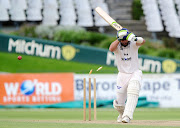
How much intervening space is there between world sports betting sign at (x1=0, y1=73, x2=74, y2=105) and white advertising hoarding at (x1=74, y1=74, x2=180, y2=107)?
321 millimetres

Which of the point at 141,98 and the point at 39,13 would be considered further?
the point at 39,13

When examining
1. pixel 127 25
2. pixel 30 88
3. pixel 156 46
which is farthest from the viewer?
pixel 127 25

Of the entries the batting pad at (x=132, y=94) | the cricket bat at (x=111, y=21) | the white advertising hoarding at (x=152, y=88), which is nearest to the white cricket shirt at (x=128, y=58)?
the batting pad at (x=132, y=94)

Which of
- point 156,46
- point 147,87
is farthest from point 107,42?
point 147,87

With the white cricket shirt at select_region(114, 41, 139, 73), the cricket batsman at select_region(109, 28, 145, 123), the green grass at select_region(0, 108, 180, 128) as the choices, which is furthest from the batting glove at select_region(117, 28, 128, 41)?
the green grass at select_region(0, 108, 180, 128)

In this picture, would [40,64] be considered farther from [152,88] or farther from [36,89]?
[152,88]

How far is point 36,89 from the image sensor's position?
14547 mm

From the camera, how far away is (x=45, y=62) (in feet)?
65.1

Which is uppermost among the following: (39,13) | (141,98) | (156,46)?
(39,13)

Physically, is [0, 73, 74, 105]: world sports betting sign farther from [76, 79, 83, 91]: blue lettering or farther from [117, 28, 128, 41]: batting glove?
[117, 28, 128, 41]: batting glove

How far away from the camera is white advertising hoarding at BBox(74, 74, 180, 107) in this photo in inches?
577

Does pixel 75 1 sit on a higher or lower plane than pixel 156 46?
higher

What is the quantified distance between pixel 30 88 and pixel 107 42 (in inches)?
268

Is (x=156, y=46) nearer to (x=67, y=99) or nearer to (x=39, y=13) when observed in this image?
(x=39, y=13)
